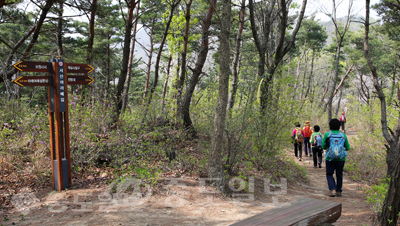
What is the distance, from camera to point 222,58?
5.02 metres

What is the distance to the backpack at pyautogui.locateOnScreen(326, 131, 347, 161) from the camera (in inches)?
215

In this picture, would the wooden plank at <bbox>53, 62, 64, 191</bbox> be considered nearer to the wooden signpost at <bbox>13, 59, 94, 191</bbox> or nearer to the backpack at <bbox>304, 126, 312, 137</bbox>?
the wooden signpost at <bbox>13, 59, 94, 191</bbox>

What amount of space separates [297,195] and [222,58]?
344 cm

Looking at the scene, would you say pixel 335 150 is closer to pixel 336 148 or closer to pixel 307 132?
pixel 336 148

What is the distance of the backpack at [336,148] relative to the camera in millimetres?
5461

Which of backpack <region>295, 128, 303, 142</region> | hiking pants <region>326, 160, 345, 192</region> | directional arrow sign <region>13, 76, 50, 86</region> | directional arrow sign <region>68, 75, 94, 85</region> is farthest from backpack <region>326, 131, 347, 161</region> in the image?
directional arrow sign <region>13, 76, 50, 86</region>

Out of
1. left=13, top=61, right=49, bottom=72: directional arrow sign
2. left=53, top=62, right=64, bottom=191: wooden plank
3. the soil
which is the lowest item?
the soil

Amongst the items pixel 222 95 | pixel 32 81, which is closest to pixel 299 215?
pixel 222 95

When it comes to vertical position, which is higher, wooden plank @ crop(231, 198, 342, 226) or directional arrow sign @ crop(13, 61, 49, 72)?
directional arrow sign @ crop(13, 61, 49, 72)

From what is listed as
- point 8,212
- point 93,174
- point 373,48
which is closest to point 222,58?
point 93,174

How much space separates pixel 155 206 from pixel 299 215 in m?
2.41

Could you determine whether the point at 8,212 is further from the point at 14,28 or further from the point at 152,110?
the point at 14,28

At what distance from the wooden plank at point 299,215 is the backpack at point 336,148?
2.43 meters

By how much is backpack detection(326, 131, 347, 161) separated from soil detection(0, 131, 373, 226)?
0.93 metres
